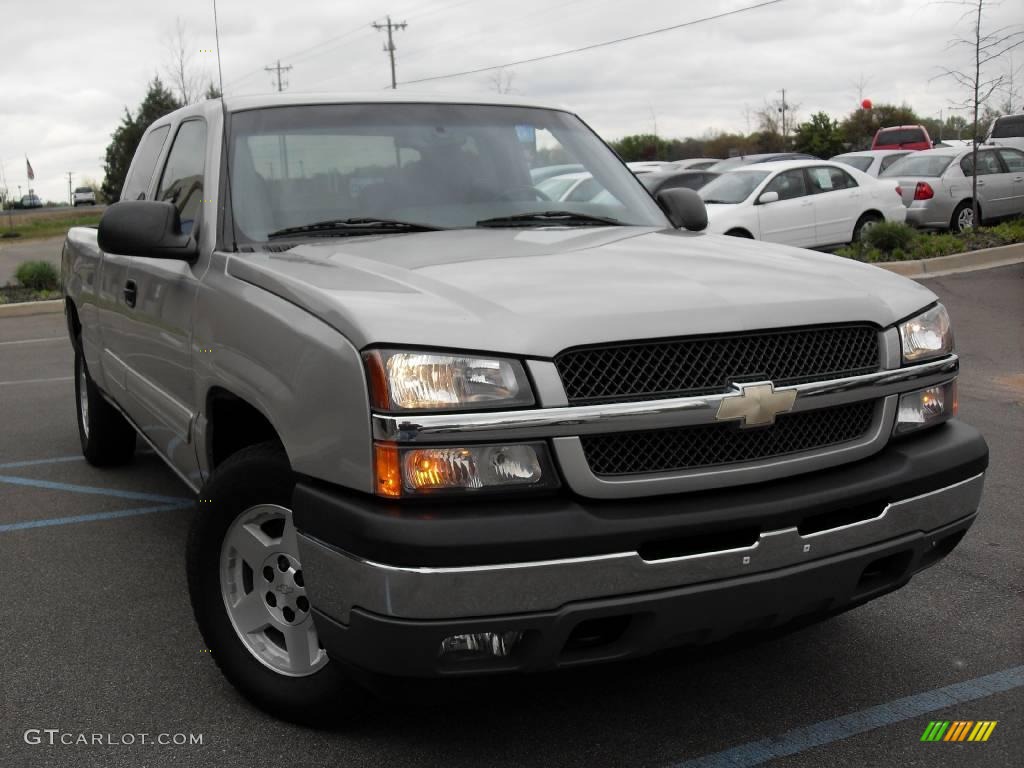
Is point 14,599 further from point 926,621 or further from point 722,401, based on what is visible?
point 926,621

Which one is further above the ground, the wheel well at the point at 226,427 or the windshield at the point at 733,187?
the windshield at the point at 733,187

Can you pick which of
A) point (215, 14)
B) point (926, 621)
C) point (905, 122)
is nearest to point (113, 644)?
point (926, 621)

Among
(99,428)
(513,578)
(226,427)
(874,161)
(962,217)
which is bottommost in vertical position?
(99,428)

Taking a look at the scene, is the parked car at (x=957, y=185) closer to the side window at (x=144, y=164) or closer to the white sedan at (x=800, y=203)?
the white sedan at (x=800, y=203)

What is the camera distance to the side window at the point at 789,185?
52.6ft

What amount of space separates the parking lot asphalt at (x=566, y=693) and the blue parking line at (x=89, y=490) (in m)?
0.80

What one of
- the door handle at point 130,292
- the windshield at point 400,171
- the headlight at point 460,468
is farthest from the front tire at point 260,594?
the door handle at point 130,292

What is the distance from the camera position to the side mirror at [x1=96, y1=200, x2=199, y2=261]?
3740mm

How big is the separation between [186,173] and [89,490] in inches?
95.2

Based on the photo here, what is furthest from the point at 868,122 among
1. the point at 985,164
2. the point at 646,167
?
the point at 985,164

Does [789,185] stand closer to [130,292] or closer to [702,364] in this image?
[130,292]

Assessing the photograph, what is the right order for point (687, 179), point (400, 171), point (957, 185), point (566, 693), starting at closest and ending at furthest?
point (566, 693), point (400, 171), point (687, 179), point (957, 185)

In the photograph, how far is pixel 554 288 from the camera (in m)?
2.94

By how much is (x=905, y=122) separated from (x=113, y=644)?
60931 millimetres
